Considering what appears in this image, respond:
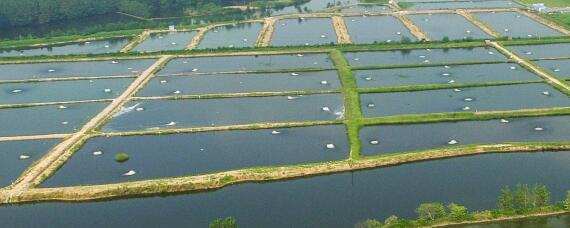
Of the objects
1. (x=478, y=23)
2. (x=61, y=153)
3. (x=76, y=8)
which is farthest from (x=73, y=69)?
(x=478, y=23)

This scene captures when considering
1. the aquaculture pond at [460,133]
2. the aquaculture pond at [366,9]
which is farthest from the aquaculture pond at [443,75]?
the aquaculture pond at [366,9]

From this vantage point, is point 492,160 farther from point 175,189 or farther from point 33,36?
point 33,36

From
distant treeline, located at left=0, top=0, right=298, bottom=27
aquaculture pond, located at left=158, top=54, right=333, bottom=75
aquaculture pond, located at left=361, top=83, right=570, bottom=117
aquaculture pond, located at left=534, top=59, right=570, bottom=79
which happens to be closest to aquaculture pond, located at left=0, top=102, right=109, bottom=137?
aquaculture pond, located at left=158, top=54, right=333, bottom=75

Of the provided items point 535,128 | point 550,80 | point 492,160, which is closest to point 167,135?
point 492,160

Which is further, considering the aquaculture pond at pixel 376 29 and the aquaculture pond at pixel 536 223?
the aquaculture pond at pixel 376 29

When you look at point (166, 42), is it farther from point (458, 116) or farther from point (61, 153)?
point (458, 116)

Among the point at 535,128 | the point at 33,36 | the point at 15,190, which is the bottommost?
the point at 15,190

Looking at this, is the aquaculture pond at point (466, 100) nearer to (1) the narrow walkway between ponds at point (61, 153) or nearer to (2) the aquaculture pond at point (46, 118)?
(1) the narrow walkway between ponds at point (61, 153)
